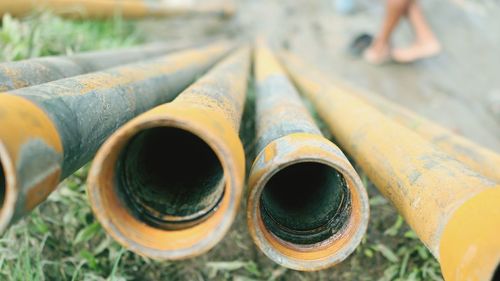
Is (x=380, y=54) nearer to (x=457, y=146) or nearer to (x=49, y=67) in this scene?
(x=457, y=146)

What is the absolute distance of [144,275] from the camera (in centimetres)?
208

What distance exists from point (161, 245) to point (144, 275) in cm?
93

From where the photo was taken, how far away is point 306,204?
1666mm

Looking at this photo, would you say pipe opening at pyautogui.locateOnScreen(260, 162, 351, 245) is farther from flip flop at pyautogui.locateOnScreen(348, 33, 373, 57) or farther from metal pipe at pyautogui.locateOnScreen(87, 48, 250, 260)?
flip flop at pyautogui.locateOnScreen(348, 33, 373, 57)

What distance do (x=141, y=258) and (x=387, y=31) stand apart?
3918 mm

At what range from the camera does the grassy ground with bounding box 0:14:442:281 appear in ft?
6.59

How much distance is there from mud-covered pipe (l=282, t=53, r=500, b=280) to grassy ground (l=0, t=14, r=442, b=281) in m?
0.57

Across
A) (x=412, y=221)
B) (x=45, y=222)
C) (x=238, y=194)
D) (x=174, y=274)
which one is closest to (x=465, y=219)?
(x=412, y=221)

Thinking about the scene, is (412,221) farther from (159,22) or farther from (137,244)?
(159,22)

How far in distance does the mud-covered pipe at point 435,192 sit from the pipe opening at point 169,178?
618 mm

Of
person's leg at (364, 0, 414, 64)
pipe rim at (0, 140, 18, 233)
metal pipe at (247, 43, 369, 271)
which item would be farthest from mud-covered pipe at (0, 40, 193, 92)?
person's leg at (364, 0, 414, 64)

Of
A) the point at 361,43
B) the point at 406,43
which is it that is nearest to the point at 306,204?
the point at 361,43

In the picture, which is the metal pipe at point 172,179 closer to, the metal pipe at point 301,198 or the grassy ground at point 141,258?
the metal pipe at point 301,198

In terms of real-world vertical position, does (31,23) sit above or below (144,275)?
above
